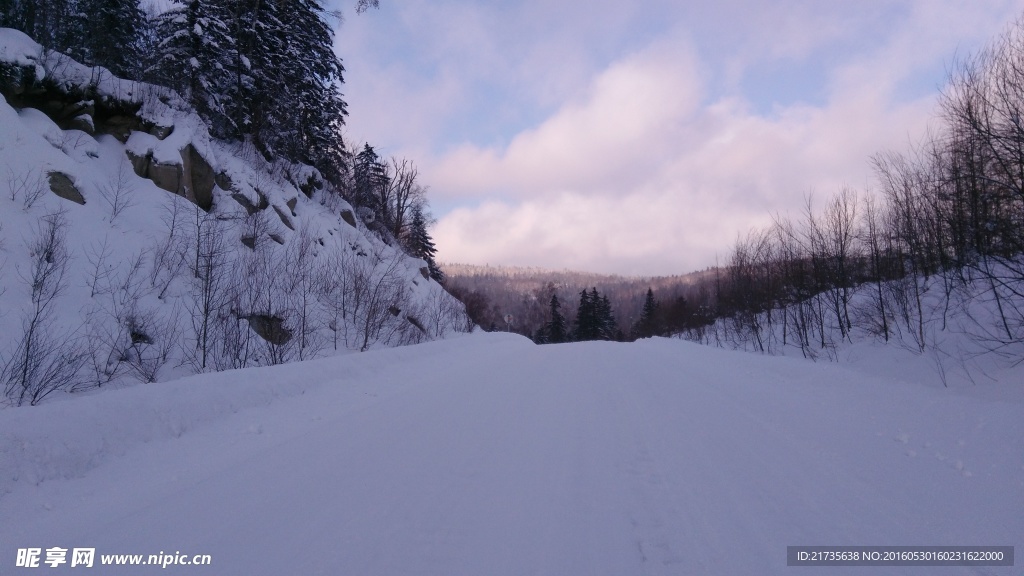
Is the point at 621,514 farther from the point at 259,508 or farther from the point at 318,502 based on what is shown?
the point at 259,508

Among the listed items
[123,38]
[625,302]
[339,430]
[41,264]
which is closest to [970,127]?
[339,430]

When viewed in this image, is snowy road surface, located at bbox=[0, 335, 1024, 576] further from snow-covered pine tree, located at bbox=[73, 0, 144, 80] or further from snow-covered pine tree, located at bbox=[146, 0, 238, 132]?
snow-covered pine tree, located at bbox=[73, 0, 144, 80]

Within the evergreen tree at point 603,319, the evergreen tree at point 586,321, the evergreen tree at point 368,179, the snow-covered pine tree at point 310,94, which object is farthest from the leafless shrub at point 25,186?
the evergreen tree at point 603,319

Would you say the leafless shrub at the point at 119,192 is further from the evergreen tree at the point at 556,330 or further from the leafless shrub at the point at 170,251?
the evergreen tree at the point at 556,330

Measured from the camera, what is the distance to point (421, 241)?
149ft

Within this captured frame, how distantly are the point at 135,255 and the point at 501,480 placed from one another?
1161 cm

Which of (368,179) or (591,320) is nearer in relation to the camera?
(368,179)

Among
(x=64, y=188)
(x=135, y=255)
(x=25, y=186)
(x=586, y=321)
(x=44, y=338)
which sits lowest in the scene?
(x=586, y=321)

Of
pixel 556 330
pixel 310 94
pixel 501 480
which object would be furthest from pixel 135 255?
pixel 556 330

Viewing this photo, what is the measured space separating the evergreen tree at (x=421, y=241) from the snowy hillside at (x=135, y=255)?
25.3 metres

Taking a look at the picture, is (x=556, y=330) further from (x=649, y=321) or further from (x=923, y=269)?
(x=923, y=269)

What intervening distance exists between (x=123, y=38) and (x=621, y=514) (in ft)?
101

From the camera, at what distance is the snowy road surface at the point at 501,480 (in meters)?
2.67

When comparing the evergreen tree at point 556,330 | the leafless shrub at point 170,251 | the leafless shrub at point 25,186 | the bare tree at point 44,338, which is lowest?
the evergreen tree at point 556,330
